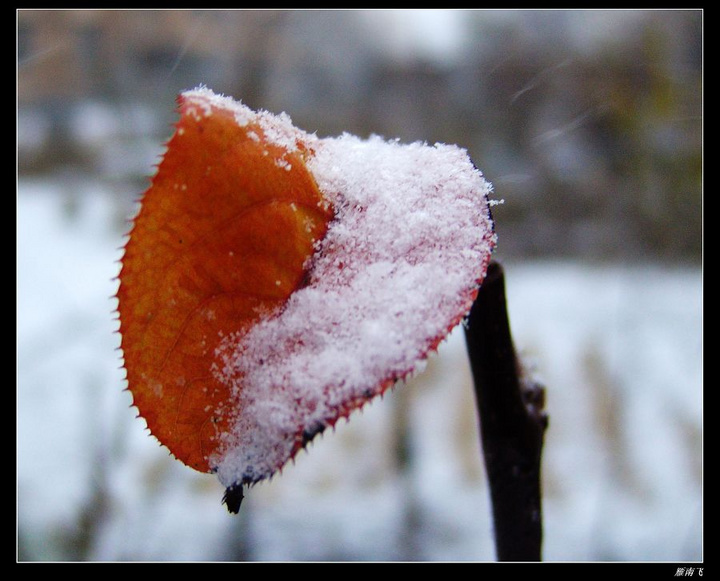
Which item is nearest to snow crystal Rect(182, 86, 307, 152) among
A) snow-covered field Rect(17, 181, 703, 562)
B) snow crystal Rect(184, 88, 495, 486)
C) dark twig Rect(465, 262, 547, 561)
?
snow crystal Rect(184, 88, 495, 486)

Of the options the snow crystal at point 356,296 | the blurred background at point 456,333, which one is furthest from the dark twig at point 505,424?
the blurred background at point 456,333

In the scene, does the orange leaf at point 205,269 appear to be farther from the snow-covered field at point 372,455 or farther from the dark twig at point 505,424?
the snow-covered field at point 372,455

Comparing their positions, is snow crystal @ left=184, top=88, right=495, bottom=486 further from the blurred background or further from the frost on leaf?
the blurred background

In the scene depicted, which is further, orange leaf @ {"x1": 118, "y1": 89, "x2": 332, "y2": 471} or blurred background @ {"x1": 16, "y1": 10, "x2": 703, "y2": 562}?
blurred background @ {"x1": 16, "y1": 10, "x2": 703, "y2": 562}

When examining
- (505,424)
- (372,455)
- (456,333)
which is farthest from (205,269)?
(372,455)

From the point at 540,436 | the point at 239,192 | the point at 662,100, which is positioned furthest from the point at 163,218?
the point at 662,100

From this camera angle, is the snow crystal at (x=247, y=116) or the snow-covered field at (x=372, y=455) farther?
the snow-covered field at (x=372, y=455)
